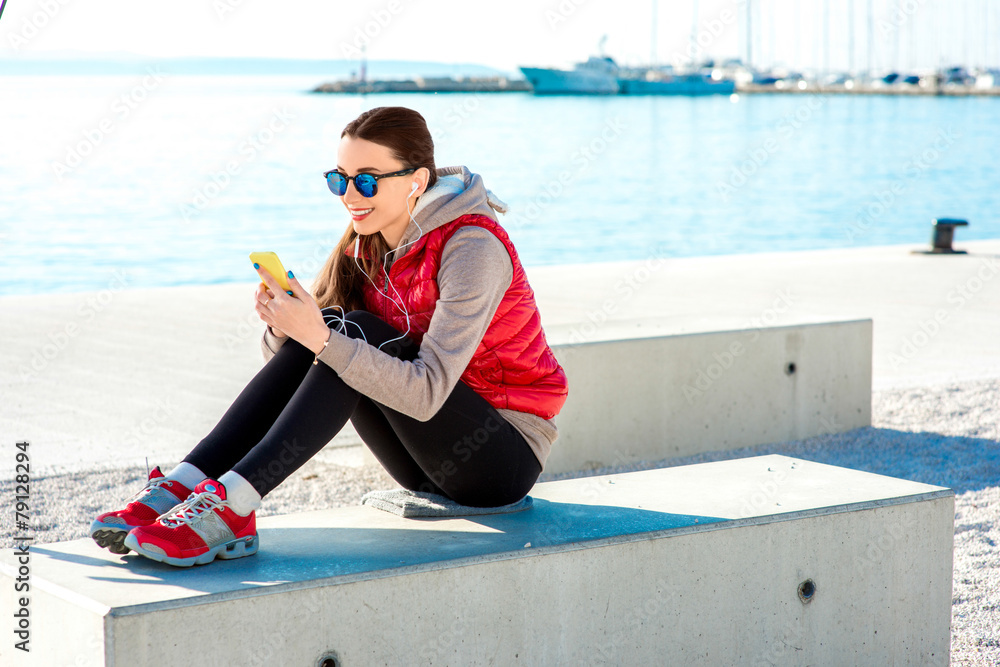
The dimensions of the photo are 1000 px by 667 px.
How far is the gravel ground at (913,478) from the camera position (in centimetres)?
341

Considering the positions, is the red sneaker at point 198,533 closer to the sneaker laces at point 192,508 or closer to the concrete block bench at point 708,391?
the sneaker laces at point 192,508

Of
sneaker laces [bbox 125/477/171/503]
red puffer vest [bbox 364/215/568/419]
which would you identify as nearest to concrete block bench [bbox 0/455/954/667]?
sneaker laces [bbox 125/477/171/503]

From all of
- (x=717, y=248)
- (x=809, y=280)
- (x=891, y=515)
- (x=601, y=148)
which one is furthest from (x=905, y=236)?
(x=601, y=148)

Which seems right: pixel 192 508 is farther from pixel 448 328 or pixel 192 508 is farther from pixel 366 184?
pixel 366 184

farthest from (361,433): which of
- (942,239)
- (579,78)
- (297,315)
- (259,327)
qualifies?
(579,78)

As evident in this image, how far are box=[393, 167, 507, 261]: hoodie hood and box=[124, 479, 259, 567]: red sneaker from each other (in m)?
0.83

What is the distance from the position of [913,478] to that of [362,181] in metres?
3.09

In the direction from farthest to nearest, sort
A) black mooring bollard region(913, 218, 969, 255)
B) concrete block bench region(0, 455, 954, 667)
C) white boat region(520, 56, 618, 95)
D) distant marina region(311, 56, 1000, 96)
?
distant marina region(311, 56, 1000, 96), white boat region(520, 56, 618, 95), black mooring bollard region(913, 218, 969, 255), concrete block bench region(0, 455, 954, 667)

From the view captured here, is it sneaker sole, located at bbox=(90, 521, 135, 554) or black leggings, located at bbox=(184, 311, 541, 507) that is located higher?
black leggings, located at bbox=(184, 311, 541, 507)

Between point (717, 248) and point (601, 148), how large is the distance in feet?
102

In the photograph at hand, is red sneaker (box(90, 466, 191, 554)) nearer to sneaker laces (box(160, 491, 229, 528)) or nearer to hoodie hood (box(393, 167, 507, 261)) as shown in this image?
sneaker laces (box(160, 491, 229, 528))

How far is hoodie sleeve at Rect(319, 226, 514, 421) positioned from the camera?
2.41 m

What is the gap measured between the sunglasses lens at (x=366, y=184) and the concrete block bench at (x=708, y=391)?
2.32m

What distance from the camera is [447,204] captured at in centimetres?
273
